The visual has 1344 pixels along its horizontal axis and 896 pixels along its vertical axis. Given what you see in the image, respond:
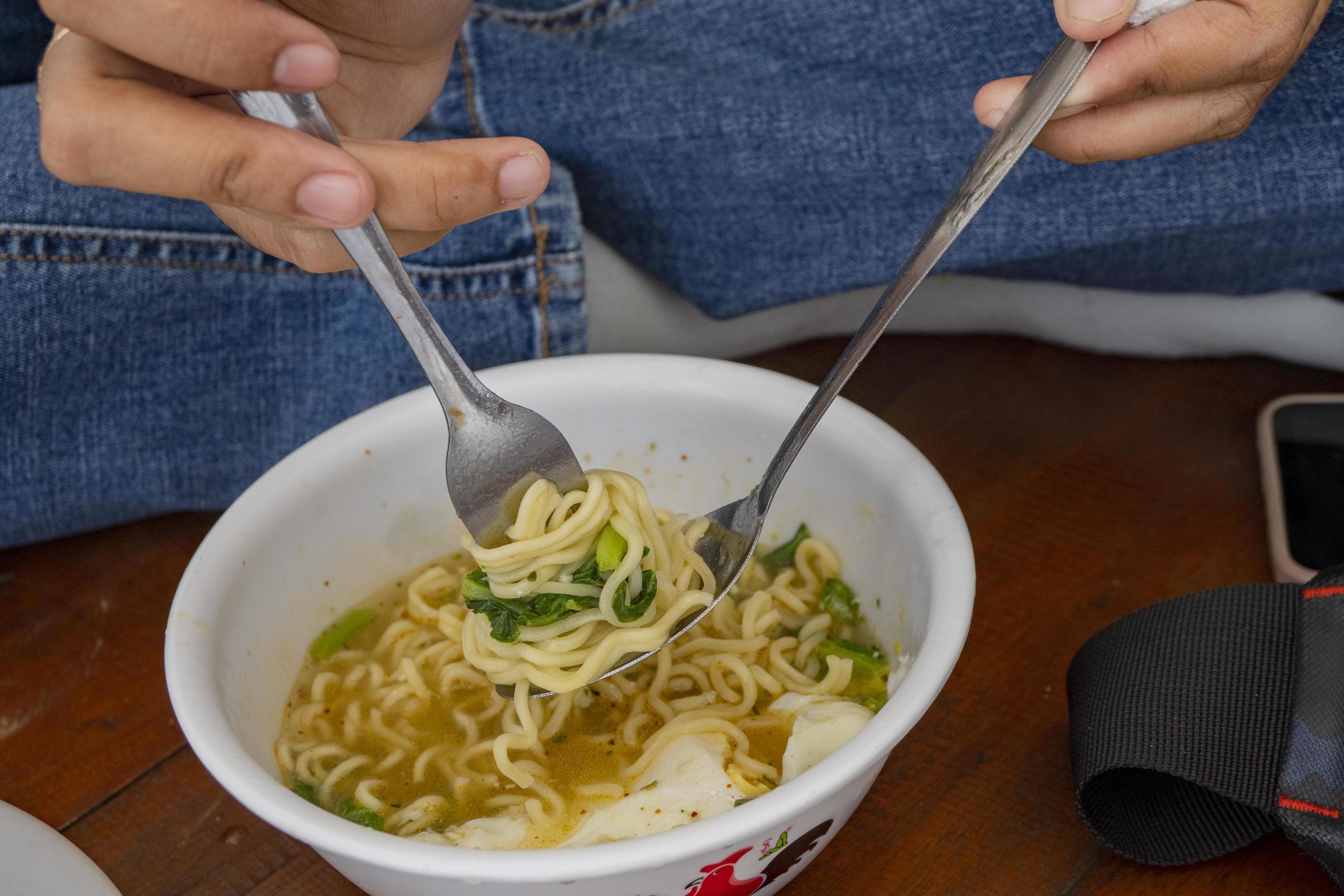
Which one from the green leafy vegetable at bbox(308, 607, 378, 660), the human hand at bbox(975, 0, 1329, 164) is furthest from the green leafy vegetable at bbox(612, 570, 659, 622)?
the human hand at bbox(975, 0, 1329, 164)

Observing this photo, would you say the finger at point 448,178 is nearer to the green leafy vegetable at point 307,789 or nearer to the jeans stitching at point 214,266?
the jeans stitching at point 214,266

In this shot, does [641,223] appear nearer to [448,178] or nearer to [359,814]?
[448,178]

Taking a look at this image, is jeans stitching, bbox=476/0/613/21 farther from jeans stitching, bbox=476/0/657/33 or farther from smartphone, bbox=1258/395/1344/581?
smartphone, bbox=1258/395/1344/581

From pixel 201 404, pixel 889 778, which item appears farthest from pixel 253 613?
pixel 889 778

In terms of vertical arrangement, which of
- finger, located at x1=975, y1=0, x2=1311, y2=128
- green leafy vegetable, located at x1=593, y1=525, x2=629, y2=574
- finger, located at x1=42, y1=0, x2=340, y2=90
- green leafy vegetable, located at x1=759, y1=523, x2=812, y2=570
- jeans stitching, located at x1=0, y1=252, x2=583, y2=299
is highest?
finger, located at x1=42, y1=0, x2=340, y2=90

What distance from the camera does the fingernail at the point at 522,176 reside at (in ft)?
4.07

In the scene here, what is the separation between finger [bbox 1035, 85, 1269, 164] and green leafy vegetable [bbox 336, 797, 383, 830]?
1.27 metres

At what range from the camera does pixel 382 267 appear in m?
1.13

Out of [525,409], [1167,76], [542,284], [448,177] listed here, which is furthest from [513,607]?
[1167,76]

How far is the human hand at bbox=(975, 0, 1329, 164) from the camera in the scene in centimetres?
125

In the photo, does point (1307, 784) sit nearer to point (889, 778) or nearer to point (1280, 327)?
point (889, 778)

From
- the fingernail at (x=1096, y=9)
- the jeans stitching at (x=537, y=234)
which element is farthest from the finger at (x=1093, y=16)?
the jeans stitching at (x=537, y=234)

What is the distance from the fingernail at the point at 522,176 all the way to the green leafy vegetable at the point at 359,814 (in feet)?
2.73

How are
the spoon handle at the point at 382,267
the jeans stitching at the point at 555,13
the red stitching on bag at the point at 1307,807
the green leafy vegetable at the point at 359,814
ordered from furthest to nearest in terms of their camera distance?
1. the jeans stitching at the point at 555,13
2. the green leafy vegetable at the point at 359,814
3. the red stitching on bag at the point at 1307,807
4. the spoon handle at the point at 382,267
